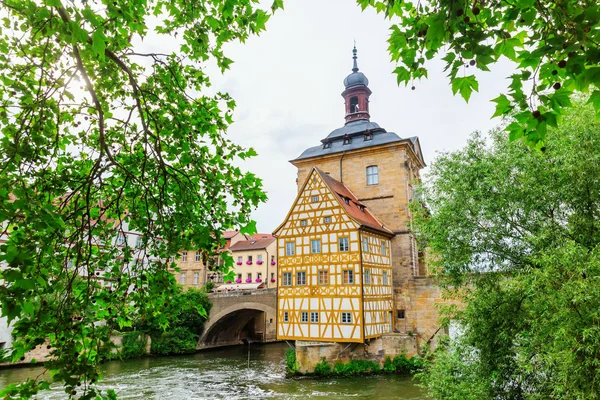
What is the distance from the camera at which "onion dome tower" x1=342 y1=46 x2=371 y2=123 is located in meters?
27.5

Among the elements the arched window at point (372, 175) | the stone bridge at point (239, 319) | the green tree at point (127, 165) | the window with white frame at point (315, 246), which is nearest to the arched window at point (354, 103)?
the arched window at point (372, 175)

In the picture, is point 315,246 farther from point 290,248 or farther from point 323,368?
point 323,368

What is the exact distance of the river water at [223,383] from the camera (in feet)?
50.3

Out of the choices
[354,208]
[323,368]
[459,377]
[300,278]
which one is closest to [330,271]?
[300,278]

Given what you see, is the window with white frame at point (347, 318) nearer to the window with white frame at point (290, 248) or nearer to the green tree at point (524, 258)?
the window with white frame at point (290, 248)

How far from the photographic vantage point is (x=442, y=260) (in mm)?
10461

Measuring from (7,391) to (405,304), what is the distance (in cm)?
1974

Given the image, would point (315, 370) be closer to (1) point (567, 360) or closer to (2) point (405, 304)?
(2) point (405, 304)

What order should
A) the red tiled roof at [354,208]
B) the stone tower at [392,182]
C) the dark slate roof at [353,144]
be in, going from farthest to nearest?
the dark slate roof at [353,144]
the stone tower at [392,182]
the red tiled roof at [354,208]

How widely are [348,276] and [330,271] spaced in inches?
36.1

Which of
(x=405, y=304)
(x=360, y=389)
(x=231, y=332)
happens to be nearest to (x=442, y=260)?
(x=360, y=389)

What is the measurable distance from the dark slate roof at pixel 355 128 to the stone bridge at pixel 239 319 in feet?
34.0

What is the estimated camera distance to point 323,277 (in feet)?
62.1

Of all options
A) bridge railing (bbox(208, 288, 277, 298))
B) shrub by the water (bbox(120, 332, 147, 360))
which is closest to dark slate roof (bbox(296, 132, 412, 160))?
bridge railing (bbox(208, 288, 277, 298))
